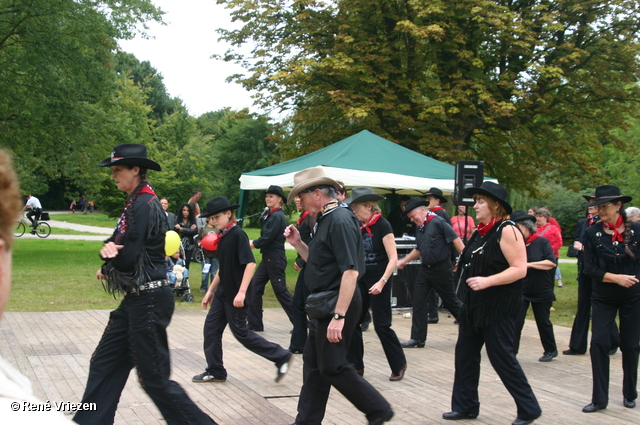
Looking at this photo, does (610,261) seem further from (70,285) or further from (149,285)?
(70,285)

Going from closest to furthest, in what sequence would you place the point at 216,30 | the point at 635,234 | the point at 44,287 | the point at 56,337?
the point at 635,234, the point at 56,337, the point at 44,287, the point at 216,30

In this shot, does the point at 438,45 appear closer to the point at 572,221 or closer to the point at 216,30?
the point at 216,30

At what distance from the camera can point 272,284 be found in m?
9.43

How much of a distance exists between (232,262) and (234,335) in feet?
2.34

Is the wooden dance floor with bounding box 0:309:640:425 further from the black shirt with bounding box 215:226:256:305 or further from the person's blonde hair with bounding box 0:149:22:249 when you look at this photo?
the person's blonde hair with bounding box 0:149:22:249

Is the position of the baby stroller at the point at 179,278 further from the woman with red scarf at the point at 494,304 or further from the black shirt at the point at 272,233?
the woman with red scarf at the point at 494,304

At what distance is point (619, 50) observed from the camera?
21281mm

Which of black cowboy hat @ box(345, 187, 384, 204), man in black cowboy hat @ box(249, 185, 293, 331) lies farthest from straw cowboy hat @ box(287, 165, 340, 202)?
man in black cowboy hat @ box(249, 185, 293, 331)

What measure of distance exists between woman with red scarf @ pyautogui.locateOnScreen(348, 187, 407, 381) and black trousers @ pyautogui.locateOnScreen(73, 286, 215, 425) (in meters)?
2.81

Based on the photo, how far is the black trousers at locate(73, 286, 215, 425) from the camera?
4.14 m

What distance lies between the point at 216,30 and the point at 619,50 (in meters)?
14.2

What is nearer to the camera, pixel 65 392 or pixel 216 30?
pixel 65 392

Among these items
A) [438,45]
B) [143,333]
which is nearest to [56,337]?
[143,333]

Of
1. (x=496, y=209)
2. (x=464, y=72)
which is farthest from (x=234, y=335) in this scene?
(x=464, y=72)
